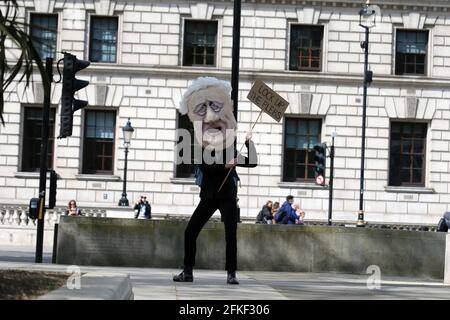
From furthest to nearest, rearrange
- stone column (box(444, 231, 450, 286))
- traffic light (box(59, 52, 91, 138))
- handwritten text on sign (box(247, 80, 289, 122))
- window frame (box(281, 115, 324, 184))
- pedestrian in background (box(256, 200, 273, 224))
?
window frame (box(281, 115, 324, 184)), pedestrian in background (box(256, 200, 273, 224)), traffic light (box(59, 52, 91, 138)), stone column (box(444, 231, 450, 286)), handwritten text on sign (box(247, 80, 289, 122))

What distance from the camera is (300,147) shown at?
36.7 meters

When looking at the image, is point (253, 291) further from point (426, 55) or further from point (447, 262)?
point (426, 55)

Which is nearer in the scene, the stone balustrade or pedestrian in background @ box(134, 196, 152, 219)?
the stone balustrade

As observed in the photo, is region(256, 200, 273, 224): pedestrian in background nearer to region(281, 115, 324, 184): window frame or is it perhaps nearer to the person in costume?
region(281, 115, 324, 184): window frame

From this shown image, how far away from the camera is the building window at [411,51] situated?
37.1m

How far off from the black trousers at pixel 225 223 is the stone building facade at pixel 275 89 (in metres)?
25.6

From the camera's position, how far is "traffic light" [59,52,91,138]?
15.7 metres

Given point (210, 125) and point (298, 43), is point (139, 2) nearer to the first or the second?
point (298, 43)

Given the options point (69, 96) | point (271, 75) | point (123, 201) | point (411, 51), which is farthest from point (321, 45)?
point (69, 96)

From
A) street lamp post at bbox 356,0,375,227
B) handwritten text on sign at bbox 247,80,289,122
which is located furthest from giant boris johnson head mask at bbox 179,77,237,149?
street lamp post at bbox 356,0,375,227

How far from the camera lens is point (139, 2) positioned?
3672 centimetres

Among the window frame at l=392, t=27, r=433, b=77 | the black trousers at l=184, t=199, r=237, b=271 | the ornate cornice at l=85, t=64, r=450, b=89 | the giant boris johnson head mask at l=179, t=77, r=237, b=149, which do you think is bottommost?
the black trousers at l=184, t=199, r=237, b=271
